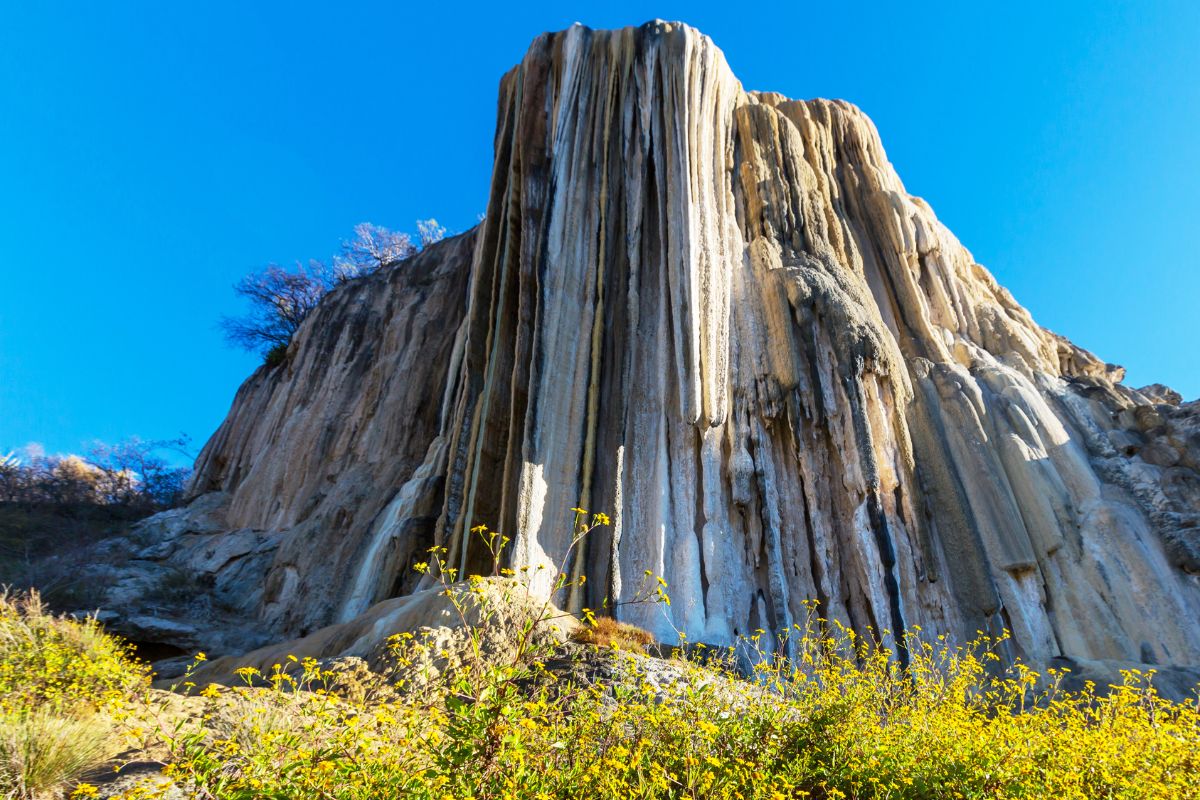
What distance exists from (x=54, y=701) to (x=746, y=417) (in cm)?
1030

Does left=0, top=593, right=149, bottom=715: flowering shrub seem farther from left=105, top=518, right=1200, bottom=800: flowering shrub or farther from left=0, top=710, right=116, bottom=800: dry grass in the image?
left=105, top=518, right=1200, bottom=800: flowering shrub

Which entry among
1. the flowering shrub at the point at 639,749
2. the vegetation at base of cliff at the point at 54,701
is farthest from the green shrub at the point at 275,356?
the flowering shrub at the point at 639,749

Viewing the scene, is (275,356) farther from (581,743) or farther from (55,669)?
(581,743)

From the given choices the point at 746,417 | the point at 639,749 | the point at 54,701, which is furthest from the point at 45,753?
the point at 746,417

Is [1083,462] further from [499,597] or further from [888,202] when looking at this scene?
[499,597]

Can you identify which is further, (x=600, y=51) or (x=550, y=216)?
(x=600, y=51)

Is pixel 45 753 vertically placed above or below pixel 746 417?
below

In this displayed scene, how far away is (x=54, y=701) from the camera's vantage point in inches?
187

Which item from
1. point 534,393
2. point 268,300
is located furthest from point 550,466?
point 268,300

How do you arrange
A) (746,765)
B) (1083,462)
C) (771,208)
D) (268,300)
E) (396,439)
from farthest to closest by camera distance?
(268,300), (396,439), (771,208), (1083,462), (746,765)

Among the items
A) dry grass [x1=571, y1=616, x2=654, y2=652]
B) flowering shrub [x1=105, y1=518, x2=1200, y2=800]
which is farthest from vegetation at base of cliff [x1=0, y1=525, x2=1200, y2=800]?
dry grass [x1=571, y1=616, x2=654, y2=652]

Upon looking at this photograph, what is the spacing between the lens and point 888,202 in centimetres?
1720

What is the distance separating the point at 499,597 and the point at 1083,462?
1136 cm

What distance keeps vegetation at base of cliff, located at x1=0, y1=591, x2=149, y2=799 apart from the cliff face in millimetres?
5549
